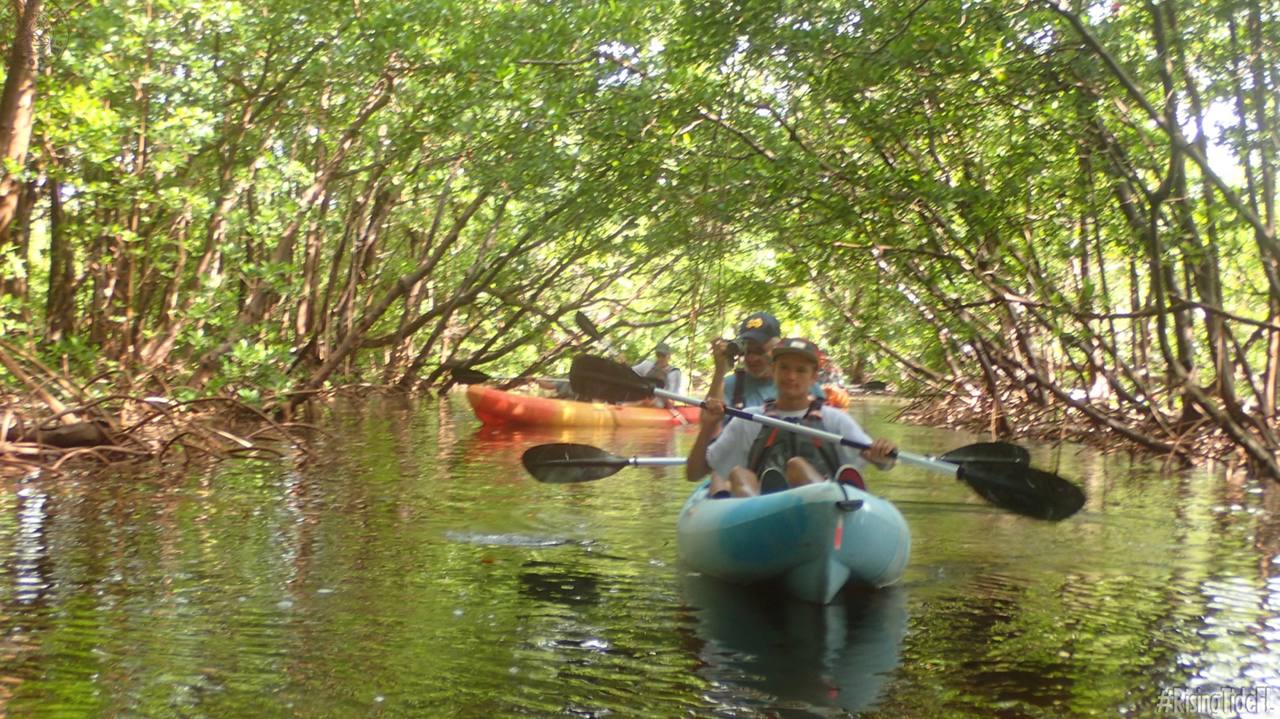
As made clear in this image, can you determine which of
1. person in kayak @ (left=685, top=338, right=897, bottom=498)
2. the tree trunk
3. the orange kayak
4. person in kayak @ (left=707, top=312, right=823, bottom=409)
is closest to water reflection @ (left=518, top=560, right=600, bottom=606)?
person in kayak @ (left=685, top=338, right=897, bottom=498)

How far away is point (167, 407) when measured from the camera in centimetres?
A: 970

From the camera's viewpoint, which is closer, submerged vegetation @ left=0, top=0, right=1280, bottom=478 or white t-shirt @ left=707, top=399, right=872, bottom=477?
white t-shirt @ left=707, top=399, right=872, bottom=477

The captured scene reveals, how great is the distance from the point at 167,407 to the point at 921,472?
5902 millimetres

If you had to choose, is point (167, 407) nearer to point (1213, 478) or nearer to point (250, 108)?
point (250, 108)

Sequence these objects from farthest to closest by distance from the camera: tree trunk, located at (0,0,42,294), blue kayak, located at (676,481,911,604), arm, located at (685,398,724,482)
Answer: tree trunk, located at (0,0,42,294) → arm, located at (685,398,724,482) → blue kayak, located at (676,481,911,604)

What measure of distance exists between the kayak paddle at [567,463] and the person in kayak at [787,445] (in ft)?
4.40

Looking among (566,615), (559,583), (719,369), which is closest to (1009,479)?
(719,369)

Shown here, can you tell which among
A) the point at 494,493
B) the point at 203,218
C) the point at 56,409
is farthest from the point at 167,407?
the point at 203,218

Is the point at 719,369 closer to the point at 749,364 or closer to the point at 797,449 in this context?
the point at 749,364

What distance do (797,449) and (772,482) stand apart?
0.90 ft

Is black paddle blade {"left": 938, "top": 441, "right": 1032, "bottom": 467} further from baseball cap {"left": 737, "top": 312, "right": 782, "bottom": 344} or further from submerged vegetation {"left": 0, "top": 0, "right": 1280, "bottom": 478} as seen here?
submerged vegetation {"left": 0, "top": 0, "right": 1280, "bottom": 478}

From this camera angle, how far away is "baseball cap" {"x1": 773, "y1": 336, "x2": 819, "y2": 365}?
5.47 m

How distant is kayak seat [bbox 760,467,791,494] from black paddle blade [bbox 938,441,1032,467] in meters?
0.90

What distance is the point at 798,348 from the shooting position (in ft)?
18.0
